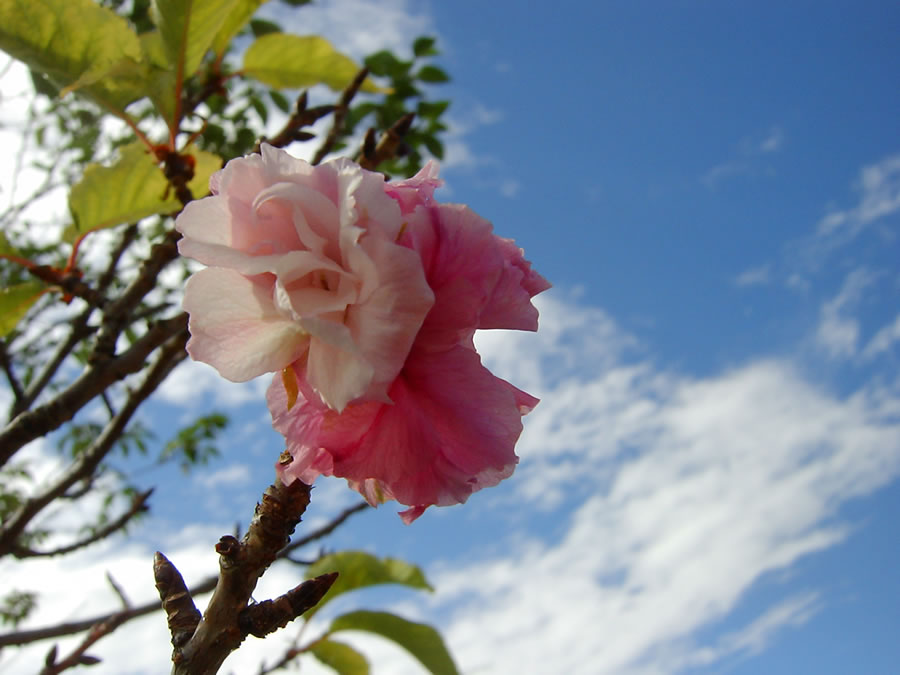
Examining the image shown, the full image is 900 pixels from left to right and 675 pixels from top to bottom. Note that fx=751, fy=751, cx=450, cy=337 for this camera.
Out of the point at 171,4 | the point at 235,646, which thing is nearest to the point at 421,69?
the point at 171,4

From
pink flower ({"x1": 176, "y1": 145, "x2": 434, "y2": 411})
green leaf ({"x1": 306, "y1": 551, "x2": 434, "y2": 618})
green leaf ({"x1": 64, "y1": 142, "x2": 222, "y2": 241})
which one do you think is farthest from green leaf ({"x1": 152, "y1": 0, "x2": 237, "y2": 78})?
green leaf ({"x1": 306, "y1": 551, "x2": 434, "y2": 618})

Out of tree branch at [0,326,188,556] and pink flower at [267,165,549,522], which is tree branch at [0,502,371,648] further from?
pink flower at [267,165,549,522]

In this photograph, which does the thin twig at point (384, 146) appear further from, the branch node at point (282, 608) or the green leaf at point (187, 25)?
the branch node at point (282, 608)

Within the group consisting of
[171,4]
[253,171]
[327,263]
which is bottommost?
[327,263]

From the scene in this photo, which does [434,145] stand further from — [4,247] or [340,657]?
[340,657]

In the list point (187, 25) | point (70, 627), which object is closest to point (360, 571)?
point (70, 627)

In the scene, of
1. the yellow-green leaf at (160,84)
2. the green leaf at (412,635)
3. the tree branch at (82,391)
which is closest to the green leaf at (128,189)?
the yellow-green leaf at (160,84)

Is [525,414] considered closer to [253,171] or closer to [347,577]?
[253,171]
